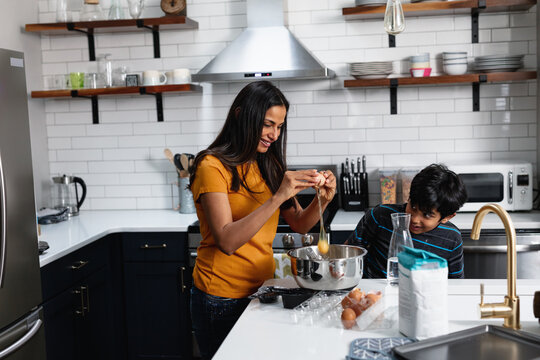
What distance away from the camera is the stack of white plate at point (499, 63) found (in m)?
3.90

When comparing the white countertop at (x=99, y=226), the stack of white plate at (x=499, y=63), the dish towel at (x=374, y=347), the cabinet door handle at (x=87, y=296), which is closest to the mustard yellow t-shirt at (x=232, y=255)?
the dish towel at (x=374, y=347)

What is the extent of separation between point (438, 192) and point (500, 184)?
173 centimetres

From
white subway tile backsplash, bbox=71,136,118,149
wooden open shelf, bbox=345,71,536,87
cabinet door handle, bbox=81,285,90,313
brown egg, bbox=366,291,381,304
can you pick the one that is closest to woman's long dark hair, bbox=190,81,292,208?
brown egg, bbox=366,291,381,304

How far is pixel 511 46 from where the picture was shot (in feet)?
13.6

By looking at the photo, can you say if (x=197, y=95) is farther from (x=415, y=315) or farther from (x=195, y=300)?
(x=415, y=315)

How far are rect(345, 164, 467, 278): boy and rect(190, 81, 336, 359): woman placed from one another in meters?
0.33

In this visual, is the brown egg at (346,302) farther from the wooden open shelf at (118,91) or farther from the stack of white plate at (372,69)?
the wooden open shelf at (118,91)

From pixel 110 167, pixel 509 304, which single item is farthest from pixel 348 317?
pixel 110 167

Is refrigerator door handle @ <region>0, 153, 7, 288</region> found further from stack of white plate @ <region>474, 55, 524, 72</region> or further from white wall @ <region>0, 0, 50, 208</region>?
stack of white plate @ <region>474, 55, 524, 72</region>

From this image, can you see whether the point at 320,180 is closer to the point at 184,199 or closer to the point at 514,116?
the point at 184,199

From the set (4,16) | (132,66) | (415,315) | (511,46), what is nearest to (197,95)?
(132,66)

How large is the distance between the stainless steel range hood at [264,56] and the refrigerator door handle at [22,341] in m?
1.82

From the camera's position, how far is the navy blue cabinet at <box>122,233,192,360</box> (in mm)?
3896

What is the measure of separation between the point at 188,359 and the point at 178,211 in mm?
1047
